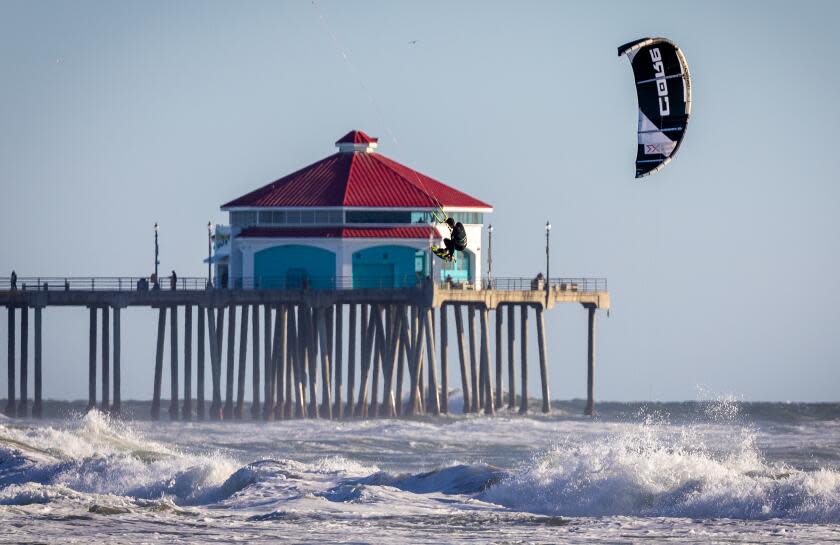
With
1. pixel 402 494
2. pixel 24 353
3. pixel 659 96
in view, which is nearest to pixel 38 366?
pixel 24 353

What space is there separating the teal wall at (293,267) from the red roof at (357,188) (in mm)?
1559

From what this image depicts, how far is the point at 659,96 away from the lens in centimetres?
4631

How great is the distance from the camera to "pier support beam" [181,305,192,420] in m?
75.1

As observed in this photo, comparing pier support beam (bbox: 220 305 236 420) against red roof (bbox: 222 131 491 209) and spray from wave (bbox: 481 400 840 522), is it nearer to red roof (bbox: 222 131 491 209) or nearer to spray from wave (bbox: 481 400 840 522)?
red roof (bbox: 222 131 491 209)

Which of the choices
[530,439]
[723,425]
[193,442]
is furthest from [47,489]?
[723,425]

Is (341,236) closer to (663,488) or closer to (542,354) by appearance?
(542,354)

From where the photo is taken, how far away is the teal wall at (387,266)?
74.8 metres

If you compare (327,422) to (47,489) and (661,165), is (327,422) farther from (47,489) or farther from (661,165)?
(661,165)

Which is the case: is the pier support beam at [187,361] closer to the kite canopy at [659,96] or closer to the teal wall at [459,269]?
the teal wall at [459,269]

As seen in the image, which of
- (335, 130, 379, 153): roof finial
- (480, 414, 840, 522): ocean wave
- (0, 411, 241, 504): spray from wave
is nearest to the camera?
(480, 414, 840, 522): ocean wave

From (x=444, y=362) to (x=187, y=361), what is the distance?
27.5 ft

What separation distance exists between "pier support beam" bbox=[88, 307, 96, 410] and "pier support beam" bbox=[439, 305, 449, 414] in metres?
11.3

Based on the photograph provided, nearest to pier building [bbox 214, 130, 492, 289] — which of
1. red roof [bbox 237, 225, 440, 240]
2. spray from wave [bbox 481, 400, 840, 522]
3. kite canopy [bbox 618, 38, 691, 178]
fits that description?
red roof [bbox 237, 225, 440, 240]

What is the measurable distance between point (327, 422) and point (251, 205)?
300 inches
